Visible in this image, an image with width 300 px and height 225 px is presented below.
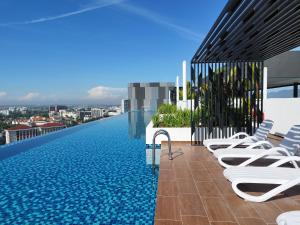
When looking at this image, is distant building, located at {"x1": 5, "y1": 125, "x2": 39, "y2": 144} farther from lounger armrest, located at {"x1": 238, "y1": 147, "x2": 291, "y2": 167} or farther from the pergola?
lounger armrest, located at {"x1": 238, "y1": 147, "x2": 291, "y2": 167}

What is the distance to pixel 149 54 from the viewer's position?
36750 millimetres

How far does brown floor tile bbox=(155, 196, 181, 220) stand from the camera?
3096mm

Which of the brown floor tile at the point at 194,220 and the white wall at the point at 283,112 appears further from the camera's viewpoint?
the white wall at the point at 283,112

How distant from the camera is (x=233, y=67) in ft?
26.3

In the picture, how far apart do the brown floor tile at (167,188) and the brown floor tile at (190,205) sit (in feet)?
0.60

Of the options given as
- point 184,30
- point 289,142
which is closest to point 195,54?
point 289,142

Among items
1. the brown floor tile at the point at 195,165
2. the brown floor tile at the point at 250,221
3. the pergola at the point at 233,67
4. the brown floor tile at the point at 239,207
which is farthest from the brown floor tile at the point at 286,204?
the pergola at the point at 233,67

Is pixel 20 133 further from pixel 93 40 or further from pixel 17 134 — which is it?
pixel 93 40

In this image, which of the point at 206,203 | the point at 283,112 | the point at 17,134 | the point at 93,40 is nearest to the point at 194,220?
the point at 206,203

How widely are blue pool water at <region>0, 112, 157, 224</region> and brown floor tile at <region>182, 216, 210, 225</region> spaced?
35.2 inches

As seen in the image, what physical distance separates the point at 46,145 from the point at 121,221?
750 cm

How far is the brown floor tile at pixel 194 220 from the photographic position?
2930 mm

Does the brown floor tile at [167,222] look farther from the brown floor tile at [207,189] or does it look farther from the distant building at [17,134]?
the distant building at [17,134]

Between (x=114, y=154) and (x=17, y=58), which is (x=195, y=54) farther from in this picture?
(x=17, y=58)
